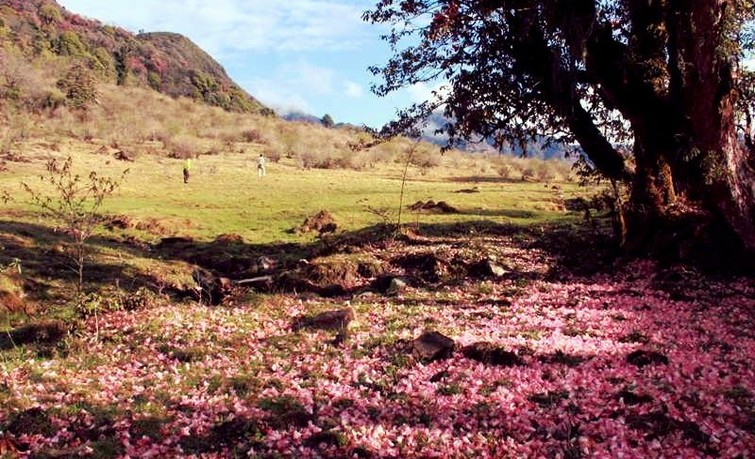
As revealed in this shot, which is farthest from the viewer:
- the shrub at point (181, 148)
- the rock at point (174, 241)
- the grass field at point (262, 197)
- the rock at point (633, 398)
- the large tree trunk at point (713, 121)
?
the shrub at point (181, 148)

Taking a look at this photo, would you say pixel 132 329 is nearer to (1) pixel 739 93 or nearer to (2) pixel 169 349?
(2) pixel 169 349

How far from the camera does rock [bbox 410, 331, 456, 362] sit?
1023cm

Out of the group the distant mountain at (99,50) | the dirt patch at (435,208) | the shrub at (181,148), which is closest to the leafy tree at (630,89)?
the dirt patch at (435,208)

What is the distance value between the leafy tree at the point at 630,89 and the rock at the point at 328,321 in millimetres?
7804

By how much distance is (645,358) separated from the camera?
991cm

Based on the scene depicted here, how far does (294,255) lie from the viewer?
71.4 feet

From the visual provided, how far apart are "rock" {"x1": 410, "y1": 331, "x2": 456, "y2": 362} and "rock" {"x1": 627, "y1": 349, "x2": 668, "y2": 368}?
2848 mm

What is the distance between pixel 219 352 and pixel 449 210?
22.2 m

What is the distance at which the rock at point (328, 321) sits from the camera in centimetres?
1200

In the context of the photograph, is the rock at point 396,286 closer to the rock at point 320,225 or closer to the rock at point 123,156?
the rock at point 320,225

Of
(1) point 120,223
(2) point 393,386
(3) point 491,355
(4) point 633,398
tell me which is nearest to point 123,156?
(1) point 120,223

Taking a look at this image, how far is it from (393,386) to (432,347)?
5.12 feet

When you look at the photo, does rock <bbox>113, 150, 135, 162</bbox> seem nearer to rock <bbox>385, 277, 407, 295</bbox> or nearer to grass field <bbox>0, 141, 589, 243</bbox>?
grass field <bbox>0, 141, 589, 243</bbox>

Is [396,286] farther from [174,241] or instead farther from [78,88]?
[78,88]
